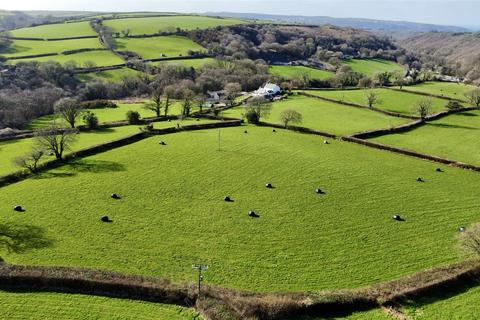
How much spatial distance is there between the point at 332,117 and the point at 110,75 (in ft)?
297

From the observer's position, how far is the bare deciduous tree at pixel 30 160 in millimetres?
64938

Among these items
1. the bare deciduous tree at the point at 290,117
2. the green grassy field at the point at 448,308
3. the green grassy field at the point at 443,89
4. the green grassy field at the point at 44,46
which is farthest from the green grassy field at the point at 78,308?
the green grassy field at the point at 44,46

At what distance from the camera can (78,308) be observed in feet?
118

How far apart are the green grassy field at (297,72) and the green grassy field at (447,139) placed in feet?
250

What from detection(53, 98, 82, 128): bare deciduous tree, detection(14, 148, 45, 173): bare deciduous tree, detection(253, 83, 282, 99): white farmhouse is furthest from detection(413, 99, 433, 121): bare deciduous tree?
detection(14, 148, 45, 173): bare deciduous tree

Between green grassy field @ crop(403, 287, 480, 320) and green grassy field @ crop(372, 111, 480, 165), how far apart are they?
45444 mm

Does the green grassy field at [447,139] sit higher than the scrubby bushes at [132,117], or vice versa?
A: the green grassy field at [447,139]

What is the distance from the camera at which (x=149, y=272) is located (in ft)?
136

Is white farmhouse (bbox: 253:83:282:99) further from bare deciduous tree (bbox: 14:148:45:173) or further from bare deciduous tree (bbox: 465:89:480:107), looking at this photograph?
bare deciduous tree (bbox: 14:148:45:173)

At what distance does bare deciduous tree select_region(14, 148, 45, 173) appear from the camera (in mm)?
64938

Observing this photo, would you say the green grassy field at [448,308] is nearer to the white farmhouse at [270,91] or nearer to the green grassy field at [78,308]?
the green grassy field at [78,308]

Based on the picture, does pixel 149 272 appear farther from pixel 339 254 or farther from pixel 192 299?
pixel 339 254

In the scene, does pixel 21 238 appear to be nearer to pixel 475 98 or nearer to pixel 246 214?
pixel 246 214

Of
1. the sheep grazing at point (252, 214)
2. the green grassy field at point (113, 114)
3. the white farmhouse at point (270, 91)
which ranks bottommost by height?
the green grassy field at point (113, 114)
